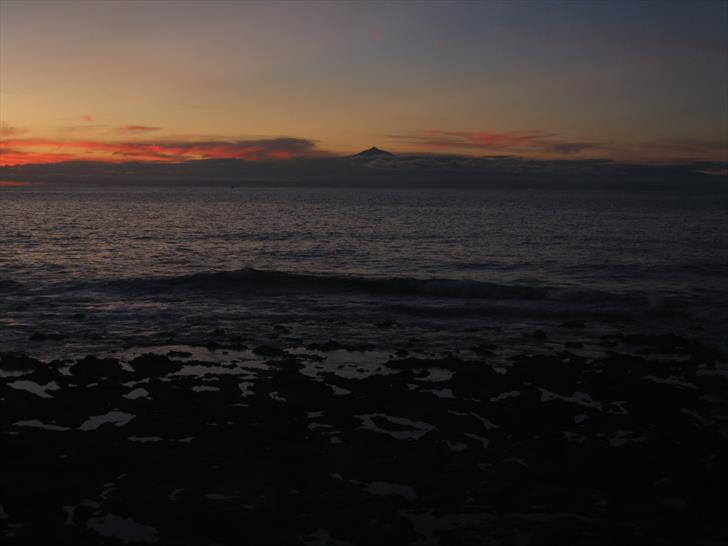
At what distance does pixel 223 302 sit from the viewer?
92.9 ft

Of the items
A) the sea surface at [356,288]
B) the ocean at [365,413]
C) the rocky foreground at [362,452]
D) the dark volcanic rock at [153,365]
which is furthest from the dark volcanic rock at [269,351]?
the dark volcanic rock at [153,365]

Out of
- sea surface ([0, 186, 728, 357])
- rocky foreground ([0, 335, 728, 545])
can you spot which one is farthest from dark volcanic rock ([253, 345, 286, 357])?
rocky foreground ([0, 335, 728, 545])

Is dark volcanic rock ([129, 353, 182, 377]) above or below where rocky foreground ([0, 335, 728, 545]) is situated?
above

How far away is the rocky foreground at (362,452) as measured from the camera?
8.85m

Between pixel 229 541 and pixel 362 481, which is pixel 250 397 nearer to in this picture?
pixel 362 481

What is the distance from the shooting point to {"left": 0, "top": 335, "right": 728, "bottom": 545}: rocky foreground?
29.0 ft

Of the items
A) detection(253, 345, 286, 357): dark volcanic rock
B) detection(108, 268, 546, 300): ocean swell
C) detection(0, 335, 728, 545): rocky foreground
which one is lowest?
detection(0, 335, 728, 545): rocky foreground

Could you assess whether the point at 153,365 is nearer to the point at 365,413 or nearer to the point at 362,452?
the point at 365,413

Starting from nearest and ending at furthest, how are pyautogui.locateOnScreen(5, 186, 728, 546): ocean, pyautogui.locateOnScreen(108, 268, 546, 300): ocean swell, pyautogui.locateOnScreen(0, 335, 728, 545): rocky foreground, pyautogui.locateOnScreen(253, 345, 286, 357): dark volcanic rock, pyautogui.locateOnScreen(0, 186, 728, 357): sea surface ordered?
pyautogui.locateOnScreen(0, 335, 728, 545): rocky foreground → pyautogui.locateOnScreen(5, 186, 728, 546): ocean → pyautogui.locateOnScreen(253, 345, 286, 357): dark volcanic rock → pyautogui.locateOnScreen(0, 186, 728, 357): sea surface → pyautogui.locateOnScreen(108, 268, 546, 300): ocean swell

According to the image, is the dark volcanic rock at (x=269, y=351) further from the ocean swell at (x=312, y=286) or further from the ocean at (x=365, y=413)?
the ocean swell at (x=312, y=286)

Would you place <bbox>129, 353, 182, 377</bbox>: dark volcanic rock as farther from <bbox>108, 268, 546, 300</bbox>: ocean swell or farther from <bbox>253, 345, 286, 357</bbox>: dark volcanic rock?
<bbox>108, 268, 546, 300</bbox>: ocean swell

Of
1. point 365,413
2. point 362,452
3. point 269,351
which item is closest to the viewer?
point 362,452

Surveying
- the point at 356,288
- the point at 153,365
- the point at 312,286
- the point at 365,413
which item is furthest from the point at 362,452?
the point at 312,286

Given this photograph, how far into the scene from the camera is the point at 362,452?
1119 centimetres
